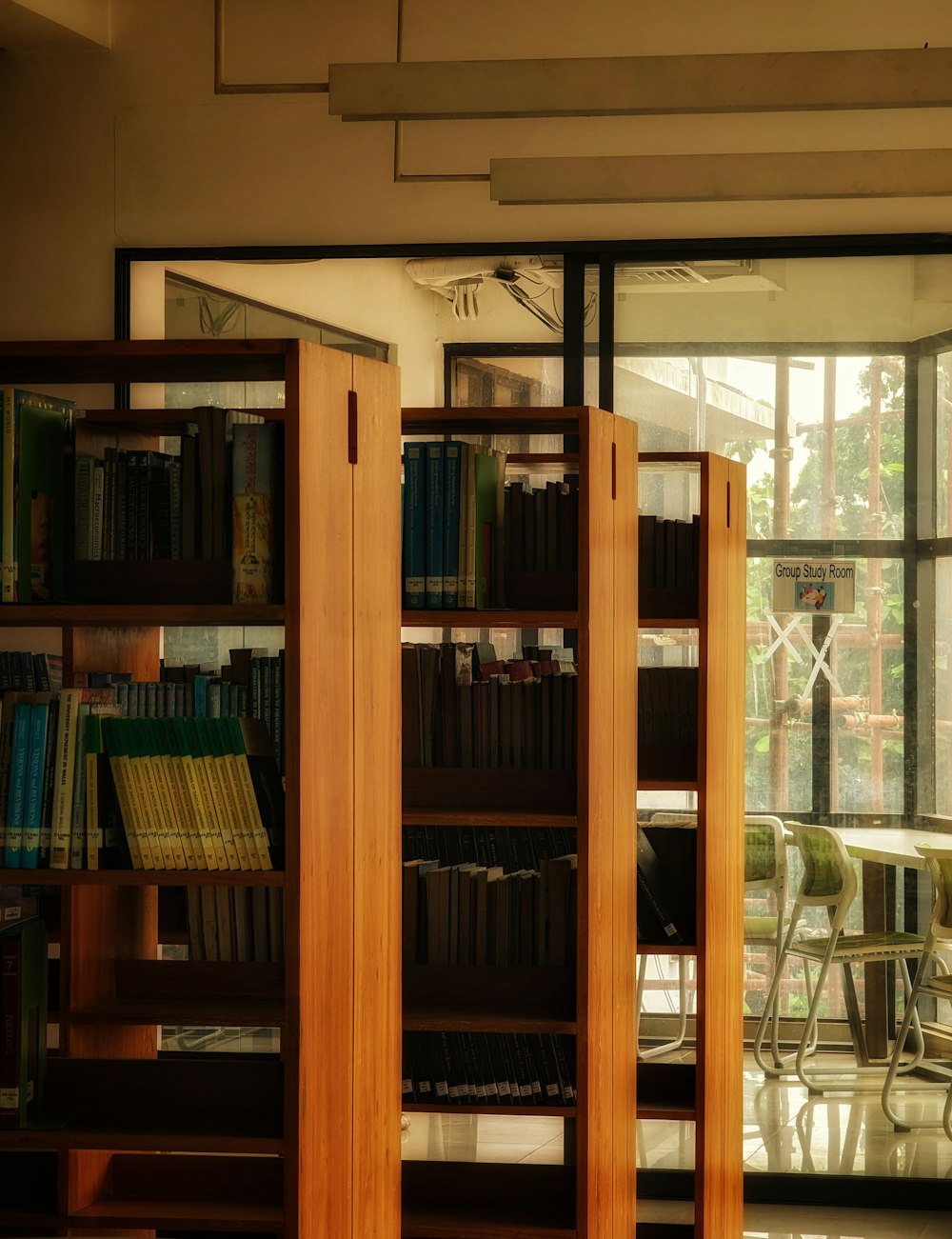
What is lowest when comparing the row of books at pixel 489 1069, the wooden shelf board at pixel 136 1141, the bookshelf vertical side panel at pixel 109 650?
the row of books at pixel 489 1069

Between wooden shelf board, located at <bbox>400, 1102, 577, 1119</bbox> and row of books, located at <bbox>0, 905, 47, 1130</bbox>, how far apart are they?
3.18ft

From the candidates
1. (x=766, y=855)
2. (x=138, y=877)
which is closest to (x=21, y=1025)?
(x=138, y=877)

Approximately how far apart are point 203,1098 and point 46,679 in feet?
4.06

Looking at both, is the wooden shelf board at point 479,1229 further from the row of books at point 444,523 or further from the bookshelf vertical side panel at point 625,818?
the row of books at point 444,523

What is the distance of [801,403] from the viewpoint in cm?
420

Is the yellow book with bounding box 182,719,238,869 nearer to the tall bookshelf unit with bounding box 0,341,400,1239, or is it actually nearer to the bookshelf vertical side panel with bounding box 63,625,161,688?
the tall bookshelf unit with bounding box 0,341,400,1239

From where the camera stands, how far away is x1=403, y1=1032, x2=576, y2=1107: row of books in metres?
3.03

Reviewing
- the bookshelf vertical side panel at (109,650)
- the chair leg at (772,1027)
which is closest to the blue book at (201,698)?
the bookshelf vertical side panel at (109,650)

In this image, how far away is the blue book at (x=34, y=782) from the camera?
83.7 inches

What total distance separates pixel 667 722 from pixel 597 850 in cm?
76

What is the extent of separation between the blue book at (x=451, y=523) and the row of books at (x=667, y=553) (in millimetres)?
766


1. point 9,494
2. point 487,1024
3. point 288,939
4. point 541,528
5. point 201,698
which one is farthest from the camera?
point 541,528

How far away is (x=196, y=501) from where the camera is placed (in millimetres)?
2166

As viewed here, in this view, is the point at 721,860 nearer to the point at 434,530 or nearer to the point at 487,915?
the point at 487,915
